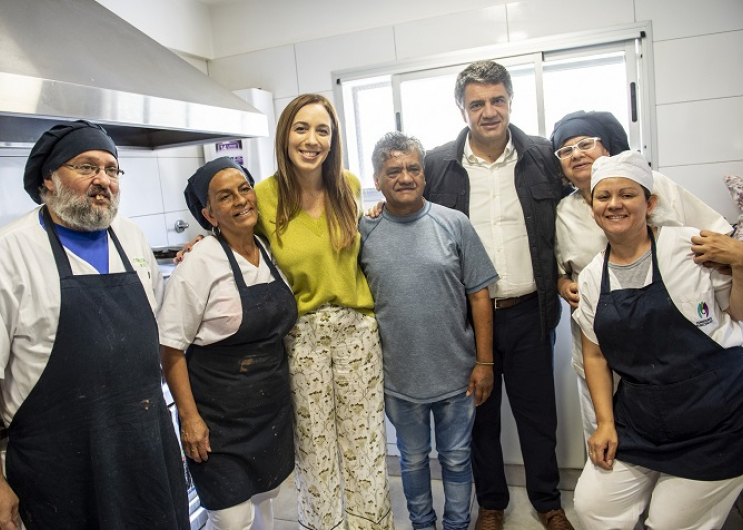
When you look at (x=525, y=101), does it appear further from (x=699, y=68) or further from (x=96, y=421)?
(x=96, y=421)

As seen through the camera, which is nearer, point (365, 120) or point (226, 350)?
point (226, 350)

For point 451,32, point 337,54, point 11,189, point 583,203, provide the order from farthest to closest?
point 337,54 → point 451,32 → point 11,189 → point 583,203

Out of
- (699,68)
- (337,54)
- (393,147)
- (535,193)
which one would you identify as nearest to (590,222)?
(535,193)

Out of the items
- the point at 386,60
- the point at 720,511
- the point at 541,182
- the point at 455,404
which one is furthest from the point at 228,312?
the point at 386,60

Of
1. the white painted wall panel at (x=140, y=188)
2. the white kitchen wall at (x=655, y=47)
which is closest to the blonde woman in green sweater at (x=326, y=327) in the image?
the white kitchen wall at (x=655, y=47)

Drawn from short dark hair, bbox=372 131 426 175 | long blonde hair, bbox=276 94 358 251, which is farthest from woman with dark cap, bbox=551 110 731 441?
long blonde hair, bbox=276 94 358 251

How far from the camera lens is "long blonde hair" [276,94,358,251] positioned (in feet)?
5.18

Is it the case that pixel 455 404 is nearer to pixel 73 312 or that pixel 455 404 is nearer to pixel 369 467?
pixel 369 467

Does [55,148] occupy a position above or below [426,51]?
below

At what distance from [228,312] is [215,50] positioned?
237 centimetres

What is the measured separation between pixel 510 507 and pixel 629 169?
1444mm

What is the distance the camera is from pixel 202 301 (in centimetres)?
142

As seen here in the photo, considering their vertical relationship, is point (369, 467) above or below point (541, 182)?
below

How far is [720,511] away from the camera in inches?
54.6
